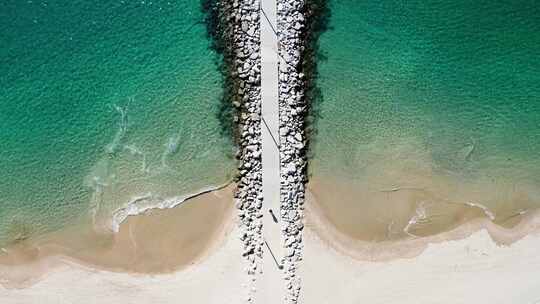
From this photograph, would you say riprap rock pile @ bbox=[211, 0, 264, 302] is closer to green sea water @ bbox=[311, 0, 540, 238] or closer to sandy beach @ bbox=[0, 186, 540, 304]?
sandy beach @ bbox=[0, 186, 540, 304]

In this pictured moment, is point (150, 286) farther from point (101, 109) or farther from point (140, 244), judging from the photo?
point (101, 109)

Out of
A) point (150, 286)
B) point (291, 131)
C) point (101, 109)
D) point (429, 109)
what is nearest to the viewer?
point (150, 286)

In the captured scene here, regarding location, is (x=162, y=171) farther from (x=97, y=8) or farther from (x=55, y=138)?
(x=97, y=8)

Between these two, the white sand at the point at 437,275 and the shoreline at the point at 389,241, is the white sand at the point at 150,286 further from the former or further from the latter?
the shoreline at the point at 389,241

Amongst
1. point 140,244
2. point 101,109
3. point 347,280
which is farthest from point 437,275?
point 101,109

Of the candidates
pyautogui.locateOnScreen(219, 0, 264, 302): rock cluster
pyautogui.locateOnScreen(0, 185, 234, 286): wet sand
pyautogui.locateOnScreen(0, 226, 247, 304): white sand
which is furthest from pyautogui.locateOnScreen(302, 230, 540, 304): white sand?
pyautogui.locateOnScreen(0, 185, 234, 286): wet sand

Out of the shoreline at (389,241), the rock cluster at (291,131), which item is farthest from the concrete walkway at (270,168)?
the shoreline at (389,241)
